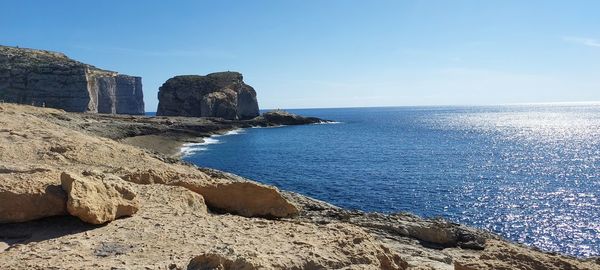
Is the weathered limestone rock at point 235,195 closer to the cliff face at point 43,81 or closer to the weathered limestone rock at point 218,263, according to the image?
the weathered limestone rock at point 218,263

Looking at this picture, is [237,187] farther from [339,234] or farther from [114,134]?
[114,134]

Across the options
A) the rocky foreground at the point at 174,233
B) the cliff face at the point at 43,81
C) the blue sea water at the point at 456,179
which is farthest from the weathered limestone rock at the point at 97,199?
the cliff face at the point at 43,81

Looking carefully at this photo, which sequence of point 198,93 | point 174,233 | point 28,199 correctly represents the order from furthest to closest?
1. point 198,93
2. point 28,199
3. point 174,233

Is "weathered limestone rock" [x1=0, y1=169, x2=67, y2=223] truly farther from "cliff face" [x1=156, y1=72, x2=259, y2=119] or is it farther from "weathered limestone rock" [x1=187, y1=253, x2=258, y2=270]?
"cliff face" [x1=156, y1=72, x2=259, y2=119]

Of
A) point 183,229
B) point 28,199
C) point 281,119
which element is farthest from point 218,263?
point 281,119

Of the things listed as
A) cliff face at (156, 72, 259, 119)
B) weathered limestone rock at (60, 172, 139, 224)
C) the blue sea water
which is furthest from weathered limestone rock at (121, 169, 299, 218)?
cliff face at (156, 72, 259, 119)

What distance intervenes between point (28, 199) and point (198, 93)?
476 feet

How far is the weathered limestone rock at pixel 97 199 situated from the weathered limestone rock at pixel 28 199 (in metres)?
0.34

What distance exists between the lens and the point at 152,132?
7956 cm

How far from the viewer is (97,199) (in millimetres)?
10133

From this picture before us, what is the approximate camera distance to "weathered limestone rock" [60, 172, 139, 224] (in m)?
9.82

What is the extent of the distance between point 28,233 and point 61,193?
3.56 feet

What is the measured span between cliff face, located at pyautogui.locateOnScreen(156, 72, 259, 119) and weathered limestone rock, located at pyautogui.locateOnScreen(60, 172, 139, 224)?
133670 mm

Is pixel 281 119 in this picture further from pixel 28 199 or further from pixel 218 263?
pixel 218 263
